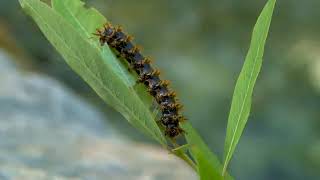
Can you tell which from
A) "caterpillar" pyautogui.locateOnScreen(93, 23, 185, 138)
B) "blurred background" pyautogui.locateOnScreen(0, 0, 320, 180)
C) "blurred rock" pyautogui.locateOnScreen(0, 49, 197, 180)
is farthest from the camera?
"blurred background" pyautogui.locateOnScreen(0, 0, 320, 180)

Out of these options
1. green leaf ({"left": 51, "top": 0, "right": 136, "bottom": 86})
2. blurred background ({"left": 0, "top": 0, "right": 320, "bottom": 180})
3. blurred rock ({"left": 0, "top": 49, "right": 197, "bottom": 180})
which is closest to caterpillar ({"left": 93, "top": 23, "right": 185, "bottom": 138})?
green leaf ({"left": 51, "top": 0, "right": 136, "bottom": 86})

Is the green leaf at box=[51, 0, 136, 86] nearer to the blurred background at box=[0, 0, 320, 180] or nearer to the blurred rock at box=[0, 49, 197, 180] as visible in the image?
the blurred rock at box=[0, 49, 197, 180]

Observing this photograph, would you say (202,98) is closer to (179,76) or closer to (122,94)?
(179,76)

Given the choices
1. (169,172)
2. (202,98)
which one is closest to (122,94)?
(169,172)

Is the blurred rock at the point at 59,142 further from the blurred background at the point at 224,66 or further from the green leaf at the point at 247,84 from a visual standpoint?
the green leaf at the point at 247,84

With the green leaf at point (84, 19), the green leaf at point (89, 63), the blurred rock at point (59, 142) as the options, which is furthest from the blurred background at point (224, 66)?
the green leaf at point (89, 63)

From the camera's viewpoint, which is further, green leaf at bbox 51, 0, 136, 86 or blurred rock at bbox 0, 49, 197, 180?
blurred rock at bbox 0, 49, 197, 180
